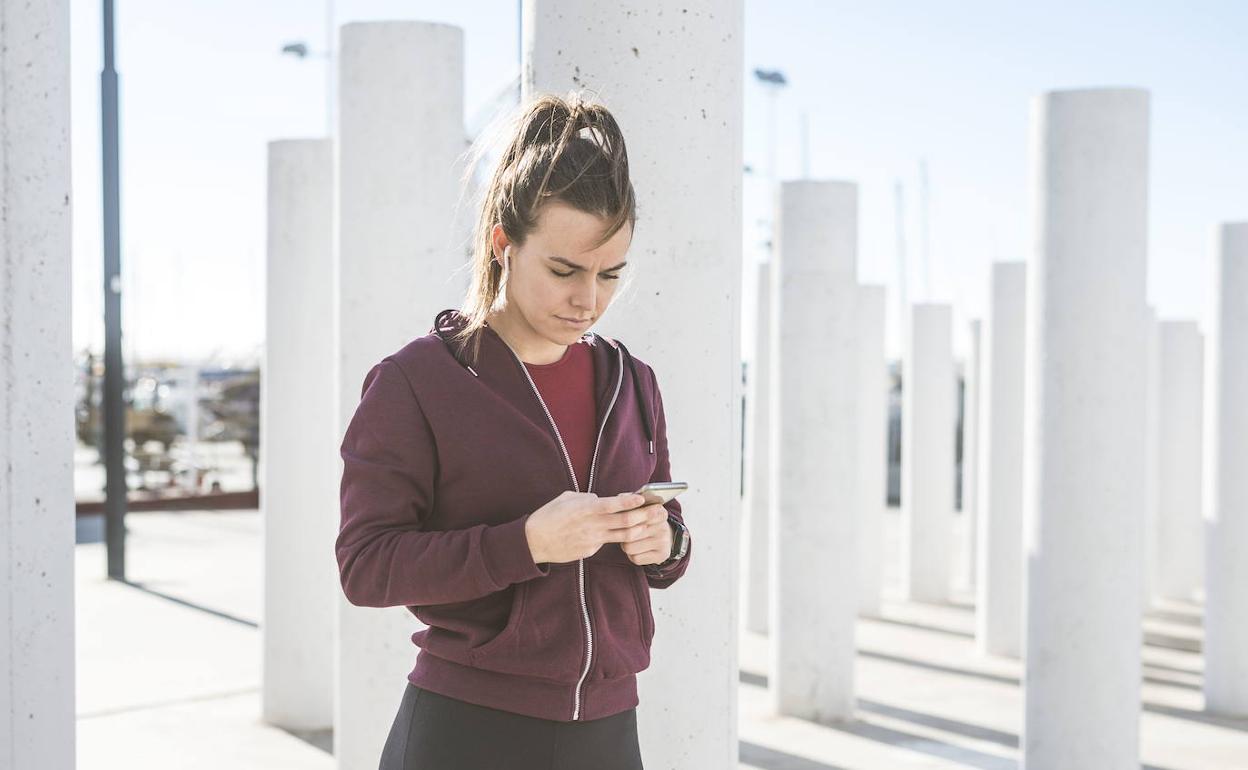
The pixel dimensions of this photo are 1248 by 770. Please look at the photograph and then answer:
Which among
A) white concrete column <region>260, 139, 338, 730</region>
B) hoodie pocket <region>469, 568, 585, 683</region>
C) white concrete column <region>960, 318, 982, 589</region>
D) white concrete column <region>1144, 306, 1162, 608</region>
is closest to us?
hoodie pocket <region>469, 568, 585, 683</region>

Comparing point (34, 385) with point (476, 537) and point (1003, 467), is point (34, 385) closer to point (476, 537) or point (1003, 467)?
point (476, 537)

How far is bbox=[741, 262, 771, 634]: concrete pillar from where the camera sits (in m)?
10.8

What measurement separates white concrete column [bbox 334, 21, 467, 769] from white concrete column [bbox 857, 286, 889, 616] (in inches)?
275

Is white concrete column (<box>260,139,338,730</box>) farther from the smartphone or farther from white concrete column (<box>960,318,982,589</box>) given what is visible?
white concrete column (<box>960,318,982,589</box>)

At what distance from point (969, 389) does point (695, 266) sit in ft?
35.6

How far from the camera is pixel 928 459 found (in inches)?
490

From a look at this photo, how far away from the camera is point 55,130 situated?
110 inches

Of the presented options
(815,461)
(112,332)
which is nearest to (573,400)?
(815,461)

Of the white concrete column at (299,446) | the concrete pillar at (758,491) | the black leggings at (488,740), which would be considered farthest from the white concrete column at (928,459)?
the black leggings at (488,740)

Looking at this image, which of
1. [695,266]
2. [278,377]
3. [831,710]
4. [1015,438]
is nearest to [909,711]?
[831,710]

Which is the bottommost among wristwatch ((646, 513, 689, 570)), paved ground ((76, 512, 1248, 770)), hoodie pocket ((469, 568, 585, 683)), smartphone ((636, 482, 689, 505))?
paved ground ((76, 512, 1248, 770))

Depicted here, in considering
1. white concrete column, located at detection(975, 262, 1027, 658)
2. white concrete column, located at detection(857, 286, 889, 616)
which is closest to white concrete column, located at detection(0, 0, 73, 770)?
white concrete column, located at detection(975, 262, 1027, 658)

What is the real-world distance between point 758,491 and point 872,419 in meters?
2.10

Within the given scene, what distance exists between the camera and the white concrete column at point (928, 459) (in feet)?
40.9
